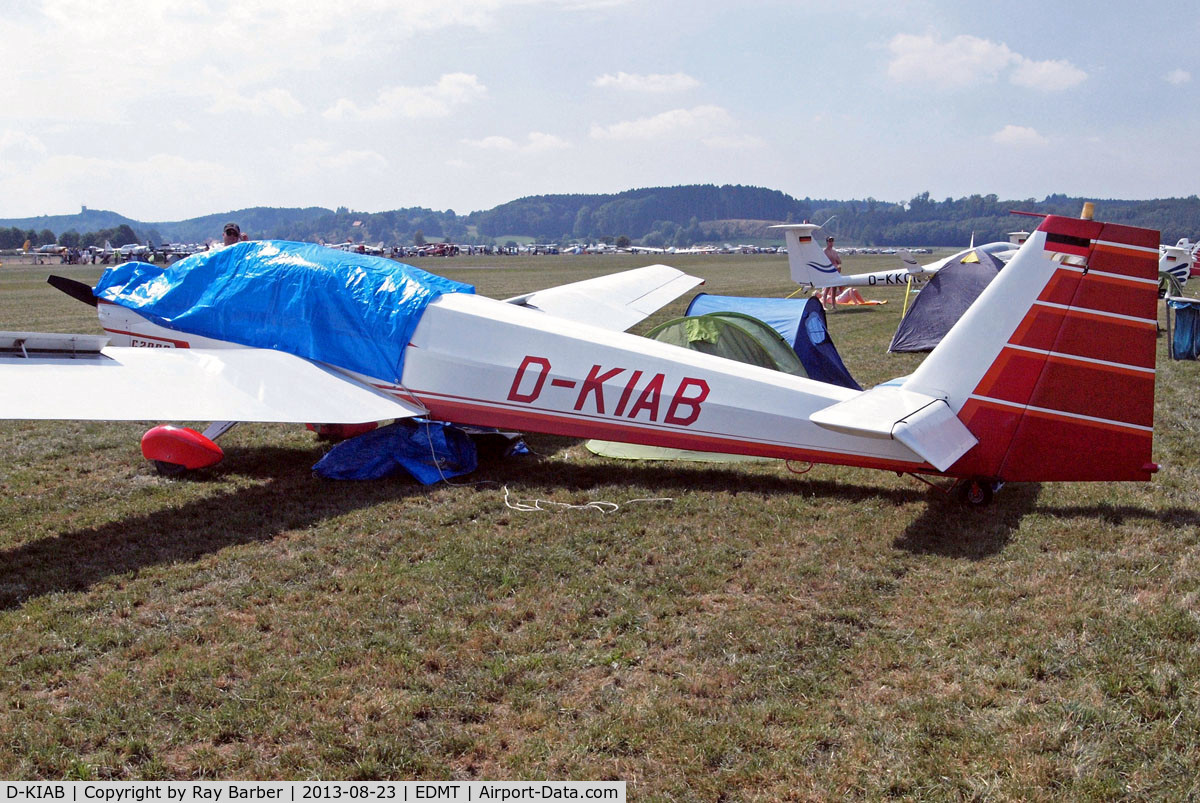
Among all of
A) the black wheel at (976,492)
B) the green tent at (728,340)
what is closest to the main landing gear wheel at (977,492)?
the black wheel at (976,492)

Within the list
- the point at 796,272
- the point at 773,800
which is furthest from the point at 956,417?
the point at 796,272

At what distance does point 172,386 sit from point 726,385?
428 centimetres

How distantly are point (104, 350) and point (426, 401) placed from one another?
262 cm

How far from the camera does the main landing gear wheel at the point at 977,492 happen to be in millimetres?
5609

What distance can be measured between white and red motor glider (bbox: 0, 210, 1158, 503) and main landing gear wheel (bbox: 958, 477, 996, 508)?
0.04 ft

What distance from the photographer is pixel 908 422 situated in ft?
16.4

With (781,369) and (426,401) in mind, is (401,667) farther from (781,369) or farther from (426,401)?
(781,369)

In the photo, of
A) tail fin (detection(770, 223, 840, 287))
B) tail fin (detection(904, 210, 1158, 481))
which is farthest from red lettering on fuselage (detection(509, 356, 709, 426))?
tail fin (detection(770, 223, 840, 287))

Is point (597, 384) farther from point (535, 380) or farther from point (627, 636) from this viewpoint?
point (627, 636)

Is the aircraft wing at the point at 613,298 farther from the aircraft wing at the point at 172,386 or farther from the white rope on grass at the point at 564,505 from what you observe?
the white rope on grass at the point at 564,505

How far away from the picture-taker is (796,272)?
22.7 m

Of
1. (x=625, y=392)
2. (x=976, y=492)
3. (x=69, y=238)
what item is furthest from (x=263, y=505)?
(x=69, y=238)

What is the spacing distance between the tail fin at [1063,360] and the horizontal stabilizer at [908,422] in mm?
132

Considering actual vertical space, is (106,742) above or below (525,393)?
below
